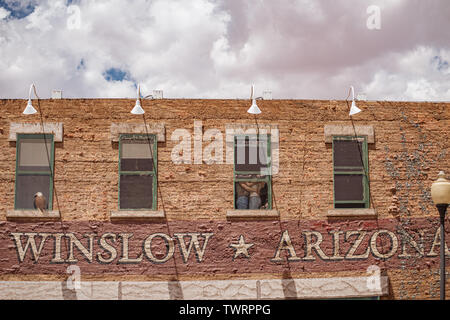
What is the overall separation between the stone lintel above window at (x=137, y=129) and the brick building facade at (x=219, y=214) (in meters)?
0.03

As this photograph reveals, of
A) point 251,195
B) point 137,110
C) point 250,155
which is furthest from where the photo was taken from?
point 250,155

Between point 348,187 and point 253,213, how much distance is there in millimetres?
2715

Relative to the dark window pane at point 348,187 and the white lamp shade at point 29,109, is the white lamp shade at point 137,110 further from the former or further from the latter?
the dark window pane at point 348,187

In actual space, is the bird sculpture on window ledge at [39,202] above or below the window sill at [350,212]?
above

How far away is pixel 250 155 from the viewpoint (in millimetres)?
11172

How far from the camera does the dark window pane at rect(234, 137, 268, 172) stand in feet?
36.5

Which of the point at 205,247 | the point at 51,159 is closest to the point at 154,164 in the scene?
the point at 205,247

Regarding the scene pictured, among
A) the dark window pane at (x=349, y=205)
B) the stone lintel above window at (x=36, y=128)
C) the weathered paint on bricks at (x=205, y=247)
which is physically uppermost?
the stone lintel above window at (x=36, y=128)

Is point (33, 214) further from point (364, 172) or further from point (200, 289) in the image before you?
point (364, 172)

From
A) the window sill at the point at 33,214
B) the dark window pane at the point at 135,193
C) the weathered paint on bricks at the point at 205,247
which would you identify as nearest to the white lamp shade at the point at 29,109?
the window sill at the point at 33,214

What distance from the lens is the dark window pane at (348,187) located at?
1136 cm

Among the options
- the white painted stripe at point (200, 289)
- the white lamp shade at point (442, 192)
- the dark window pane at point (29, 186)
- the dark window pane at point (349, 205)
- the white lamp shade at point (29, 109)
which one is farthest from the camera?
the dark window pane at point (349, 205)

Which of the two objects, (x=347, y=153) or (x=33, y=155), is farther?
(x=347, y=153)

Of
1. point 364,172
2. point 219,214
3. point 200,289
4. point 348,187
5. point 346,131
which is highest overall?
point 346,131
